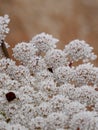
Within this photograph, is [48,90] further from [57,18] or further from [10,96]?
[57,18]

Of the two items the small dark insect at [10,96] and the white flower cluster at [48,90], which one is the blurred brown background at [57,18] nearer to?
the white flower cluster at [48,90]

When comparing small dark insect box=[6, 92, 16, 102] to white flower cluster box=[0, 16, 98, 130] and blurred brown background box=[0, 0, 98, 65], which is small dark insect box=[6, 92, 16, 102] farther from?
blurred brown background box=[0, 0, 98, 65]

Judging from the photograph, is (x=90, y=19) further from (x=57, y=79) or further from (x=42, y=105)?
(x=42, y=105)

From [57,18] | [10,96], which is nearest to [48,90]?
[10,96]

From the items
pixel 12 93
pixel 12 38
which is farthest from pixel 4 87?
pixel 12 38

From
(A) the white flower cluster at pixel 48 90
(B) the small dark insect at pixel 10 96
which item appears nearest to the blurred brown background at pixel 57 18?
(A) the white flower cluster at pixel 48 90

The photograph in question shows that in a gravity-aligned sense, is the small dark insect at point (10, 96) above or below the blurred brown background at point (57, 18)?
below
